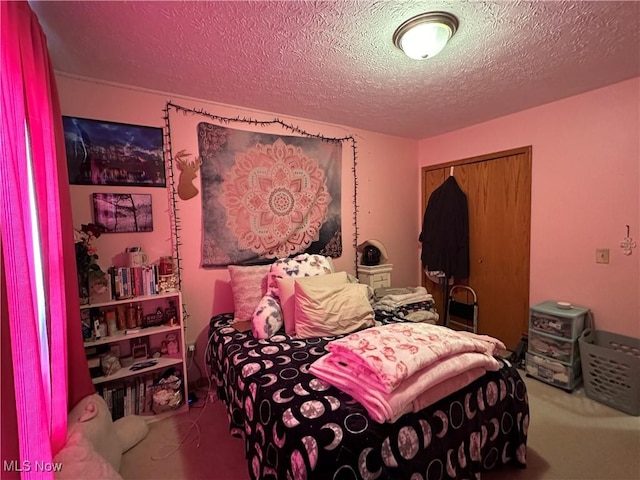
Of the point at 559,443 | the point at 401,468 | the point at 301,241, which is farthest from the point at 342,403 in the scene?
the point at 301,241

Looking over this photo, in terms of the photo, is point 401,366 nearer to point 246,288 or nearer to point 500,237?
point 246,288

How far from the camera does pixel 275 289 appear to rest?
2213 millimetres

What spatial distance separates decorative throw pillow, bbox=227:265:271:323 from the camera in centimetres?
224

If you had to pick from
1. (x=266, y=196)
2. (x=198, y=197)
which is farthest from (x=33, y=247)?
(x=266, y=196)

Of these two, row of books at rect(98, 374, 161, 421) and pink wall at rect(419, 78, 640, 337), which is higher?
pink wall at rect(419, 78, 640, 337)

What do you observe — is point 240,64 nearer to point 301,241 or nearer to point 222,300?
point 301,241

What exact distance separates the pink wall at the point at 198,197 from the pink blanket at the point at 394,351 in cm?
148

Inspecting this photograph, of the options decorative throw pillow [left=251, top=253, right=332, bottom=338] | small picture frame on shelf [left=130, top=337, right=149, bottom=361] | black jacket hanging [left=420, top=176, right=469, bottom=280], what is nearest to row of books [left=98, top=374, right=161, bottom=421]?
small picture frame on shelf [left=130, top=337, right=149, bottom=361]

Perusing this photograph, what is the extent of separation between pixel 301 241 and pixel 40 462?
85.0 inches

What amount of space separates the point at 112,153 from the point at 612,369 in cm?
383

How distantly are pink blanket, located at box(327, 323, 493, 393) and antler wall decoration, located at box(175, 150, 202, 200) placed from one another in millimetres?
1680

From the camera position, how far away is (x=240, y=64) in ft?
5.96

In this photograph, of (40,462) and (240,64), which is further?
(240,64)

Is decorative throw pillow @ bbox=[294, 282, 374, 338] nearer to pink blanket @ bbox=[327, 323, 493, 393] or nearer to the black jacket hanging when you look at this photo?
pink blanket @ bbox=[327, 323, 493, 393]
